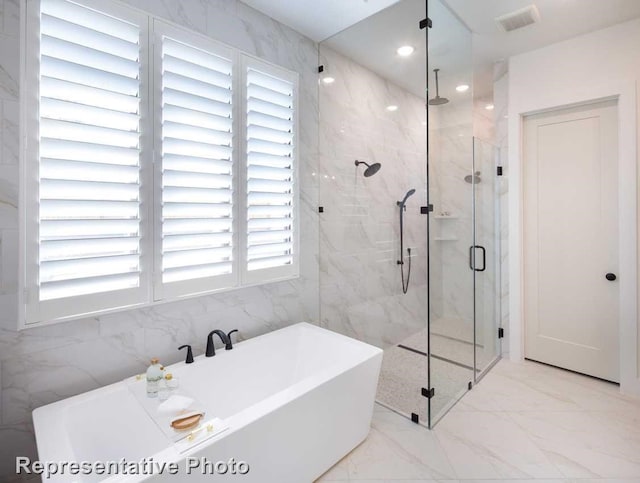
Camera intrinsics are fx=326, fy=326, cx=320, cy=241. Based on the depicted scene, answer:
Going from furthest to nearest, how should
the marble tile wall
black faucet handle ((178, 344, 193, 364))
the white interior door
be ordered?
the white interior door → black faucet handle ((178, 344, 193, 364)) → the marble tile wall

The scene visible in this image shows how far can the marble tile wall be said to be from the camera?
4.82 feet

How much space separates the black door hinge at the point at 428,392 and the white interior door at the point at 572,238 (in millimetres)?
1573

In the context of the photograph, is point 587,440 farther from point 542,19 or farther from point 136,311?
point 542,19

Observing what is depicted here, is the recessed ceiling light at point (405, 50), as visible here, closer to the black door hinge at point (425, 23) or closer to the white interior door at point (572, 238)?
the black door hinge at point (425, 23)

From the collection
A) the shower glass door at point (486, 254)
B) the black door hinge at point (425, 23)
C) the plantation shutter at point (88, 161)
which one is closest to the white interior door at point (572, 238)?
the shower glass door at point (486, 254)

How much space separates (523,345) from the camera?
3248 mm

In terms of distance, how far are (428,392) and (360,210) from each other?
1502 millimetres

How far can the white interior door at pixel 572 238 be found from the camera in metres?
2.77

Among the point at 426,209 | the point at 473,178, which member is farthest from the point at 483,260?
the point at 426,209

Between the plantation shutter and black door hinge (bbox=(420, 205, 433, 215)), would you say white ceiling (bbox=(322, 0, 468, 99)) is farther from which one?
the plantation shutter

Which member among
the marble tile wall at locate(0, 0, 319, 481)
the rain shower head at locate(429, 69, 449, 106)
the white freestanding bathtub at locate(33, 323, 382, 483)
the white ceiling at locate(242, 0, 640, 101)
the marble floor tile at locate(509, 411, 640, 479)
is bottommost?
the marble floor tile at locate(509, 411, 640, 479)

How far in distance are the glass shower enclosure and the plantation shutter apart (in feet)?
4.93

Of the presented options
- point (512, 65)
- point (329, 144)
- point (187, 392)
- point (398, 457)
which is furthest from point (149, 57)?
point (512, 65)

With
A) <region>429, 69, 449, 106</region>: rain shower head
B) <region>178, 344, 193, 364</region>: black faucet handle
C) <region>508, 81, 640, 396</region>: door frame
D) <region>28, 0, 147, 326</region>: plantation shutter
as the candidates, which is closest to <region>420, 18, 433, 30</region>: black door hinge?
<region>429, 69, 449, 106</region>: rain shower head
